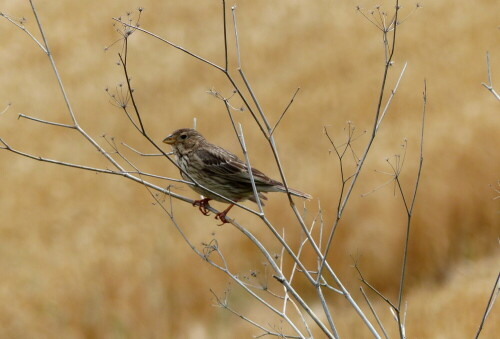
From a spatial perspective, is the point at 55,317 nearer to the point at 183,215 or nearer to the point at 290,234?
the point at 183,215

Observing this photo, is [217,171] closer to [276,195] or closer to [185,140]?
[185,140]

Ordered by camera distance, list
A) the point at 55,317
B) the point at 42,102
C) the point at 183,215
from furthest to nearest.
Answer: the point at 42,102 → the point at 183,215 → the point at 55,317

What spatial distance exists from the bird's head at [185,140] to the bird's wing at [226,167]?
161mm

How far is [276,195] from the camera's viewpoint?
1012 cm

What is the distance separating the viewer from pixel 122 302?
9.24 meters

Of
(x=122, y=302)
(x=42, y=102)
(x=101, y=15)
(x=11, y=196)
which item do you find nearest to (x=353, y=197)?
(x=122, y=302)

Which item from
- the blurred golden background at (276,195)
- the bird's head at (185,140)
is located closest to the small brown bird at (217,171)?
the bird's head at (185,140)

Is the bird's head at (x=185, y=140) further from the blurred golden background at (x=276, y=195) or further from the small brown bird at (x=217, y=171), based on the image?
the blurred golden background at (x=276, y=195)

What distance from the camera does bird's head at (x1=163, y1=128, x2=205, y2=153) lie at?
6246 millimetres

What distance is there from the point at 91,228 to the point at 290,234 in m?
2.39

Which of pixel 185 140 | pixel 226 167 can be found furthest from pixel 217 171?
pixel 185 140

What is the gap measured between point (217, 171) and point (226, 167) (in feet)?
0.23

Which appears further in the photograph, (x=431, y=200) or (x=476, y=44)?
(x=476, y=44)

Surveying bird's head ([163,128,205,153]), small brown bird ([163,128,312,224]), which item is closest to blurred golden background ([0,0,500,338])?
bird's head ([163,128,205,153])
